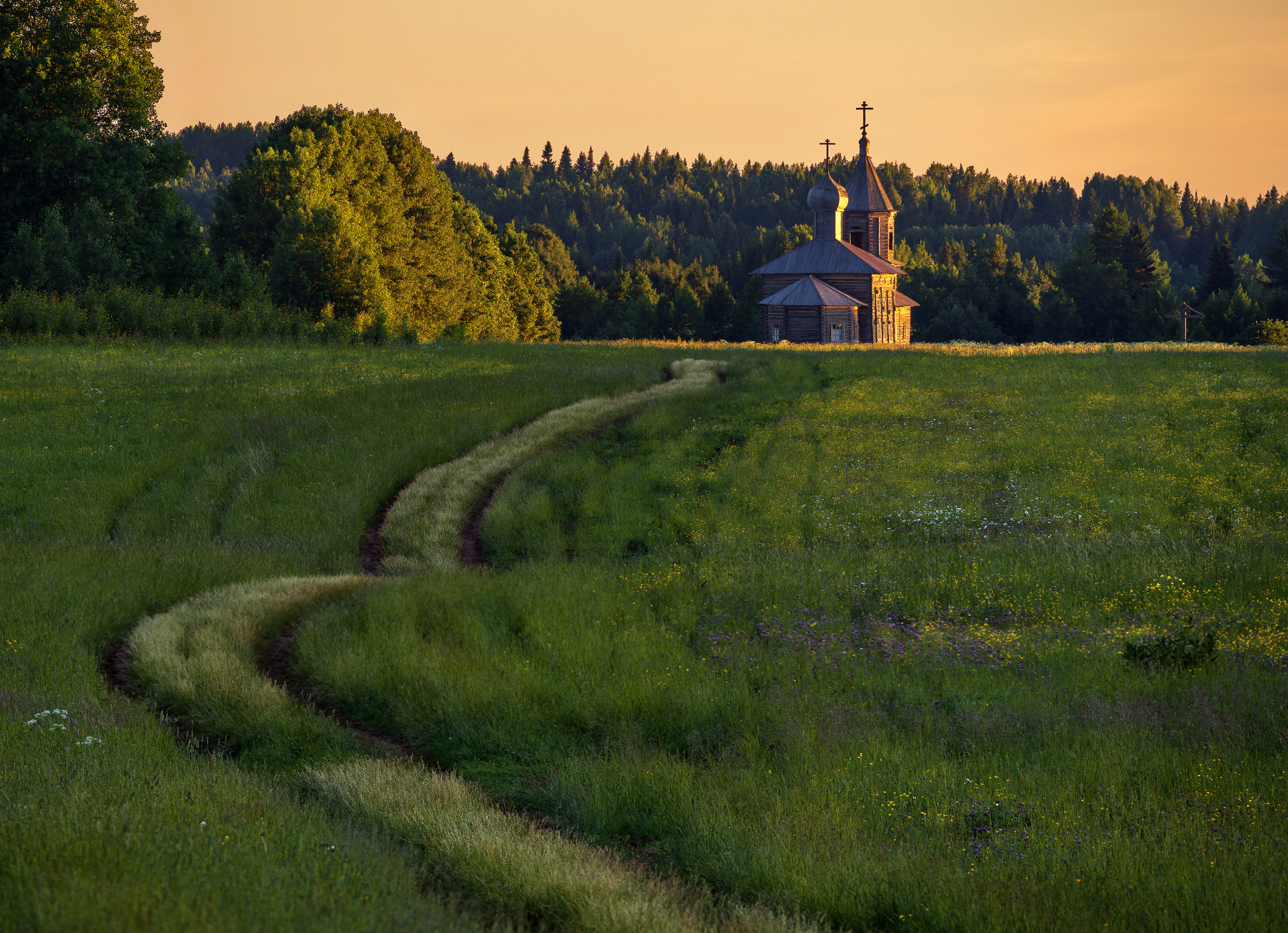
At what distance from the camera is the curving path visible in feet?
20.5

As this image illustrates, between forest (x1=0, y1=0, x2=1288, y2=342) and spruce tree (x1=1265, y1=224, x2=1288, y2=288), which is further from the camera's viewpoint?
spruce tree (x1=1265, y1=224, x2=1288, y2=288)

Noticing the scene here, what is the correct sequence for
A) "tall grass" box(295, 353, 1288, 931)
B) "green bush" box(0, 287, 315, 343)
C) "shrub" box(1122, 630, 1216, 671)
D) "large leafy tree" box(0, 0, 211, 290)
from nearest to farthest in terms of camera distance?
"tall grass" box(295, 353, 1288, 931), "shrub" box(1122, 630, 1216, 671), "green bush" box(0, 287, 315, 343), "large leafy tree" box(0, 0, 211, 290)

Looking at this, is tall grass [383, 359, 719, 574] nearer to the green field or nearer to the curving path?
the curving path

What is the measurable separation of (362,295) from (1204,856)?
181 feet

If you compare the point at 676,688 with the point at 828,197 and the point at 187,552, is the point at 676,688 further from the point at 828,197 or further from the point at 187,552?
the point at 828,197

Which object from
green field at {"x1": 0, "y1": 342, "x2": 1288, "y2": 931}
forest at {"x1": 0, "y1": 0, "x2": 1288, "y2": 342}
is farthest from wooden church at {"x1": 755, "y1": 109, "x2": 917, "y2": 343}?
green field at {"x1": 0, "y1": 342, "x2": 1288, "y2": 931}

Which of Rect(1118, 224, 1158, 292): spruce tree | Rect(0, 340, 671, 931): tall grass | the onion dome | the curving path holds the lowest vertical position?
the curving path

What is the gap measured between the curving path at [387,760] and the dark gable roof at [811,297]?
57.7 meters

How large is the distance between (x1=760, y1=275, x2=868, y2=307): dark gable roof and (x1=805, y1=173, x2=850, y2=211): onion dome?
34.7 ft

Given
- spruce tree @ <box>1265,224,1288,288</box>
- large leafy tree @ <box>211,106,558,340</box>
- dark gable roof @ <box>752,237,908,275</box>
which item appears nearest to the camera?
large leafy tree @ <box>211,106,558,340</box>

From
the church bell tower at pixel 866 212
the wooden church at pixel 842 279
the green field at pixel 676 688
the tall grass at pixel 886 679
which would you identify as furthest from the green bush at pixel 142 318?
the church bell tower at pixel 866 212

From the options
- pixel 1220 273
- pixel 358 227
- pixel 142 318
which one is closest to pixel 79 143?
pixel 142 318

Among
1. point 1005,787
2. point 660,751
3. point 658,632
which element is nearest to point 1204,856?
point 1005,787

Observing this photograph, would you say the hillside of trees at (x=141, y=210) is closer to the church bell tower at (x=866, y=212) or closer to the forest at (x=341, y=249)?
the forest at (x=341, y=249)
